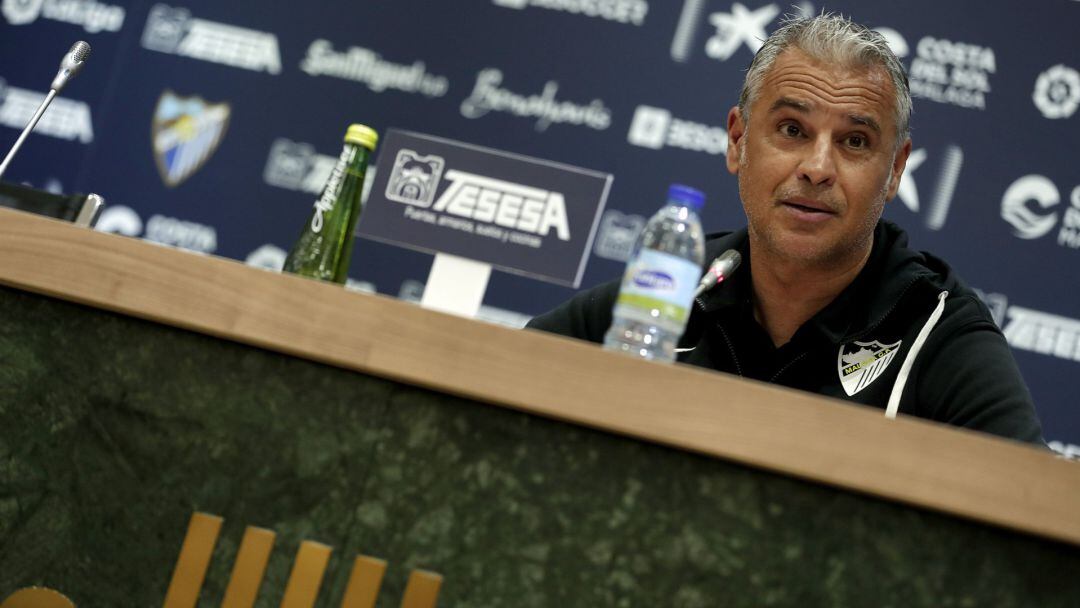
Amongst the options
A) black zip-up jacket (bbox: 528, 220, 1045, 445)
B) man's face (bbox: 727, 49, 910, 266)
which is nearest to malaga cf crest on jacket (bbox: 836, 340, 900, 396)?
black zip-up jacket (bbox: 528, 220, 1045, 445)

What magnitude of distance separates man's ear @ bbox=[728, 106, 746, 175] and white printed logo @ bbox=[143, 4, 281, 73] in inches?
63.2

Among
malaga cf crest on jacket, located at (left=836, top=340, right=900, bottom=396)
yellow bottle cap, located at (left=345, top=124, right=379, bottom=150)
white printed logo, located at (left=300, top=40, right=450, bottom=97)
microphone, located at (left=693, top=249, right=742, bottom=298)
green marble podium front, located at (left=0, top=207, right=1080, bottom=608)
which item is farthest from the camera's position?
white printed logo, located at (left=300, top=40, right=450, bottom=97)

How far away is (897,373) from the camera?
1497mm

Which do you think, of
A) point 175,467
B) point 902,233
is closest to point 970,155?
point 902,233

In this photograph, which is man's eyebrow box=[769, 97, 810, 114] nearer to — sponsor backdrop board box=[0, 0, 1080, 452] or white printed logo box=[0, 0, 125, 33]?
sponsor backdrop board box=[0, 0, 1080, 452]

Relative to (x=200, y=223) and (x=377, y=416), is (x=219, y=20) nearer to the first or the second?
(x=200, y=223)

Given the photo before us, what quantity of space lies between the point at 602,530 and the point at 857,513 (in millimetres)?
180

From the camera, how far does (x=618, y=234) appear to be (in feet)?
9.14

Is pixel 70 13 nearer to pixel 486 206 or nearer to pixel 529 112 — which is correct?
pixel 529 112

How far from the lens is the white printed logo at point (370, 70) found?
296 centimetres

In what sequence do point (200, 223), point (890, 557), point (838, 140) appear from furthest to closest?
1. point (200, 223)
2. point (838, 140)
3. point (890, 557)

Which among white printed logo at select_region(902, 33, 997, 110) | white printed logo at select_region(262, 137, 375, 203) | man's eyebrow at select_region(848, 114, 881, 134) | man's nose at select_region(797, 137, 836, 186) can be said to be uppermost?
white printed logo at select_region(902, 33, 997, 110)

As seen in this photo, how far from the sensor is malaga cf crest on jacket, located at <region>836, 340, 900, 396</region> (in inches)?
60.0

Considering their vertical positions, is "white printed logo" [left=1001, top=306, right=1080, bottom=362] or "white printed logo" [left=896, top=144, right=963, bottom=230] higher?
"white printed logo" [left=896, top=144, right=963, bottom=230]
